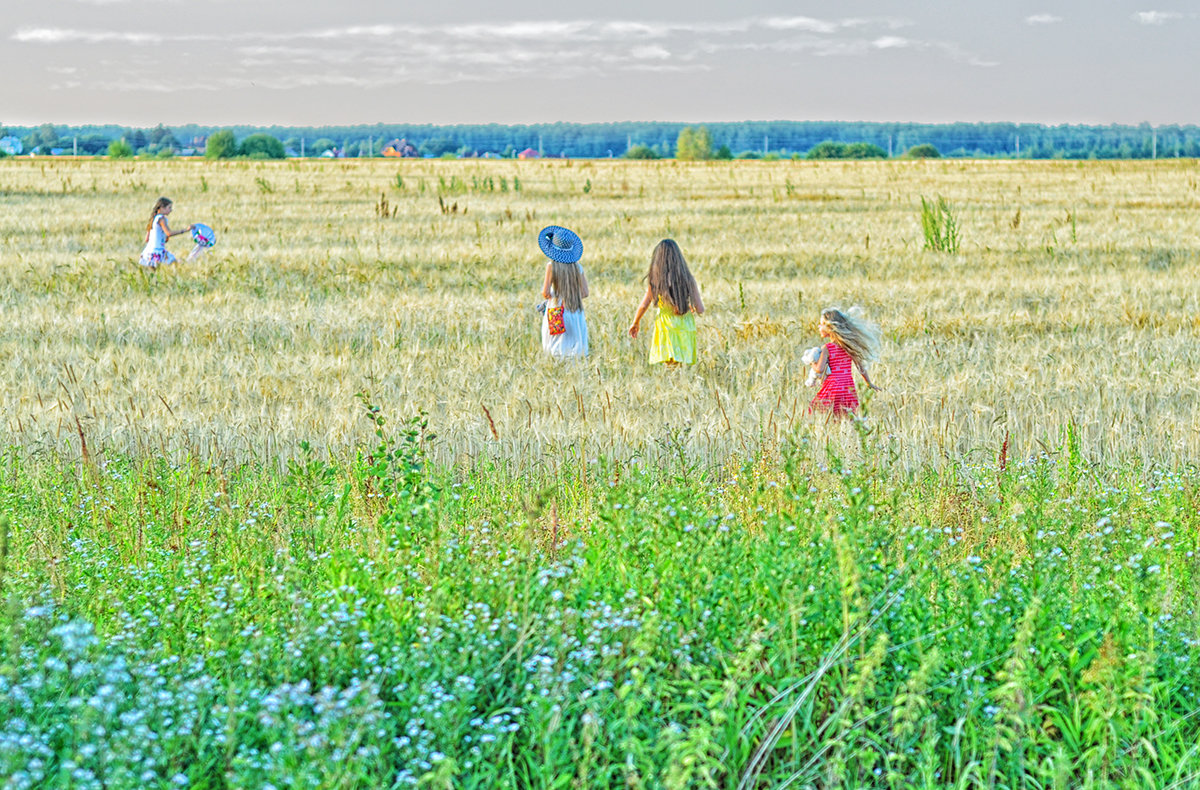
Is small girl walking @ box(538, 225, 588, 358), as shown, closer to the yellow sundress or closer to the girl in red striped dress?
the yellow sundress

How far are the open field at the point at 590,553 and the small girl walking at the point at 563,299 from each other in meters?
0.47

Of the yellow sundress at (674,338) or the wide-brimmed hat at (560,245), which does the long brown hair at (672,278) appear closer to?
the yellow sundress at (674,338)

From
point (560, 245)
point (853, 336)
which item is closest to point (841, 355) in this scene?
point (853, 336)

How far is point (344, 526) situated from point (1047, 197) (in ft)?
95.6

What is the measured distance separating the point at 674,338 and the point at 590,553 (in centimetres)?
436

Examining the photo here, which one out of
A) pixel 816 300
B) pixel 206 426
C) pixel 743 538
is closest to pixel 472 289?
pixel 816 300

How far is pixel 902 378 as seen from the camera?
7.64 metres

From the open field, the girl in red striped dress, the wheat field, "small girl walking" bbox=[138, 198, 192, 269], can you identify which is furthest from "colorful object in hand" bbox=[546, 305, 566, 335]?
"small girl walking" bbox=[138, 198, 192, 269]

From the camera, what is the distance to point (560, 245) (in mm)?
8828

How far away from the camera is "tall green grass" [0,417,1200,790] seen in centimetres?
276

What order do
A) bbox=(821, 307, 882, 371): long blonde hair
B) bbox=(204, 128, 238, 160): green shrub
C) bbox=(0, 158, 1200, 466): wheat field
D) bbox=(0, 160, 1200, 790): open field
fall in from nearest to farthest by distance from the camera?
bbox=(0, 160, 1200, 790): open field < bbox=(0, 158, 1200, 466): wheat field < bbox=(821, 307, 882, 371): long blonde hair < bbox=(204, 128, 238, 160): green shrub

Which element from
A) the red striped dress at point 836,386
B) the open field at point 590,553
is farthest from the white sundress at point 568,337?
the red striped dress at point 836,386

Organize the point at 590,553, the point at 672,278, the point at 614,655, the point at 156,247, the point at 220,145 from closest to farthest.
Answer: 1. the point at 614,655
2. the point at 590,553
3. the point at 672,278
4. the point at 156,247
5. the point at 220,145

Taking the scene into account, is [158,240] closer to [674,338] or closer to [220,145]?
[674,338]
